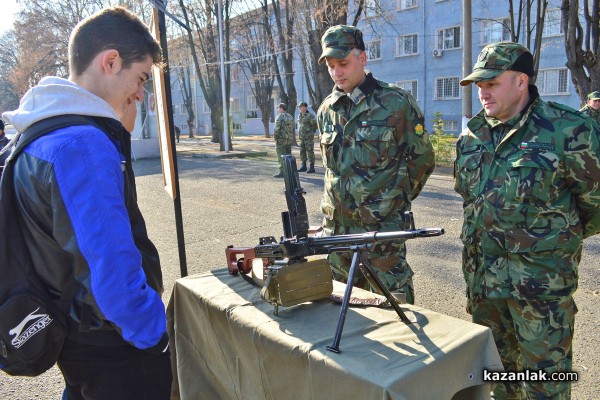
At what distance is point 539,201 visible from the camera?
227cm

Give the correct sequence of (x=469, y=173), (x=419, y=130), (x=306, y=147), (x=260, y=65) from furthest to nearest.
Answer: (x=260, y=65), (x=306, y=147), (x=419, y=130), (x=469, y=173)

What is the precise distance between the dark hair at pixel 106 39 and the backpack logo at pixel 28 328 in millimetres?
764

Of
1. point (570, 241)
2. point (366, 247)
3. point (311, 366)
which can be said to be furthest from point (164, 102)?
point (570, 241)

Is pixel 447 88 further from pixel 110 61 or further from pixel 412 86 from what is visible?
pixel 110 61

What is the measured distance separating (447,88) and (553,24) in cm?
608

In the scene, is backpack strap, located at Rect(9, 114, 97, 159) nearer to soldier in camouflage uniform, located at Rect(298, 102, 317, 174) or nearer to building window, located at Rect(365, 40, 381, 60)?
soldier in camouflage uniform, located at Rect(298, 102, 317, 174)

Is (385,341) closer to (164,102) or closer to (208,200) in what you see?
(164,102)

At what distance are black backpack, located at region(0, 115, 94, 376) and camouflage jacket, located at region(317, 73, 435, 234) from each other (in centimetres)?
179

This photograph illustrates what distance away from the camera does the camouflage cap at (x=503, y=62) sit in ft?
7.69

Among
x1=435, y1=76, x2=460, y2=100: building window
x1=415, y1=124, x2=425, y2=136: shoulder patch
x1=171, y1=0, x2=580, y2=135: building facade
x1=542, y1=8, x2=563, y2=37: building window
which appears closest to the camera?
x1=415, y1=124, x2=425, y2=136: shoulder patch

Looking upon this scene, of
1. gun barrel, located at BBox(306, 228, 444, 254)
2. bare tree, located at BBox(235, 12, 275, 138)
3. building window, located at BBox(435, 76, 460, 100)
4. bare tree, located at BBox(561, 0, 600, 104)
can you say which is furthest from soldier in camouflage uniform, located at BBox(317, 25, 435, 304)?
bare tree, located at BBox(235, 12, 275, 138)

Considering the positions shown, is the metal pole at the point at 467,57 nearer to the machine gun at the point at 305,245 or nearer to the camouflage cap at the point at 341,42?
the camouflage cap at the point at 341,42

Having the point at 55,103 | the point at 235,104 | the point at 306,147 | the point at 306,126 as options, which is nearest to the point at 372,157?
the point at 55,103

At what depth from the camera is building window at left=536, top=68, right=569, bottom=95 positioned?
2342cm
